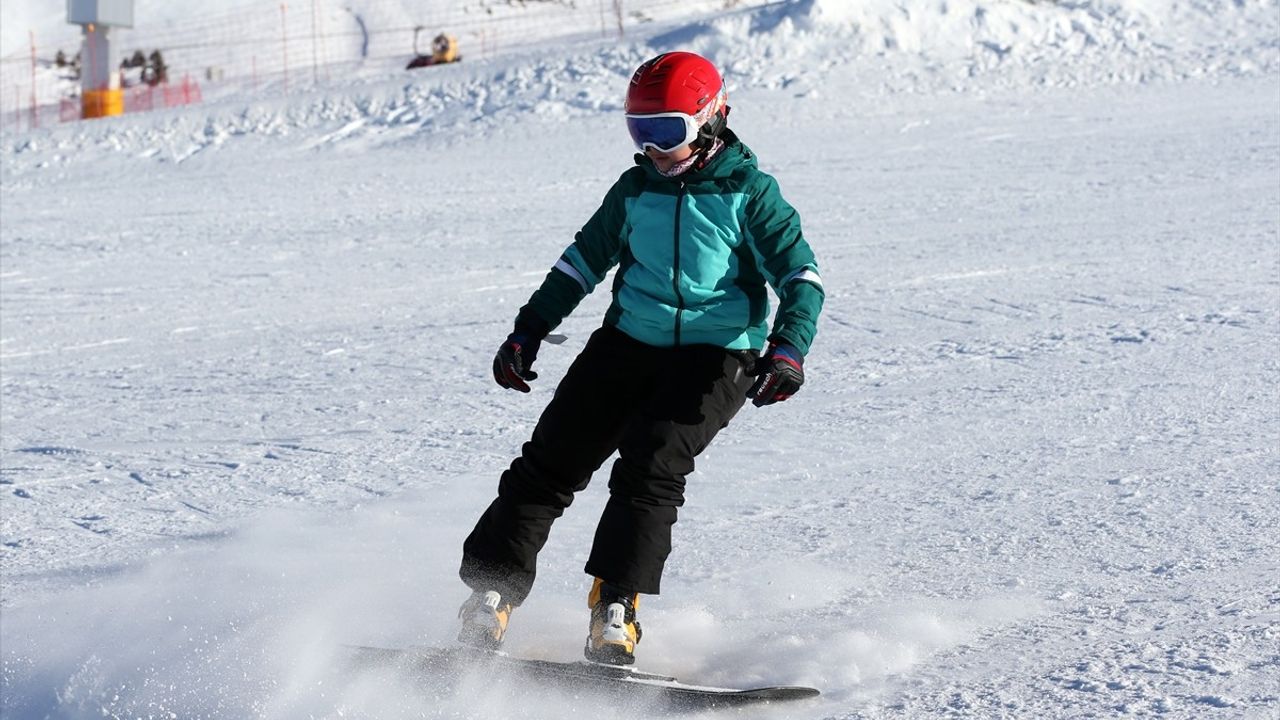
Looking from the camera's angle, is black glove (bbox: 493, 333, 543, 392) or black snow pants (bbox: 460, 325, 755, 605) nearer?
black snow pants (bbox: 460, 325, 755, 605)

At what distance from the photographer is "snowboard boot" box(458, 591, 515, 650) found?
11.0ft

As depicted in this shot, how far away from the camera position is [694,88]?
127 inches

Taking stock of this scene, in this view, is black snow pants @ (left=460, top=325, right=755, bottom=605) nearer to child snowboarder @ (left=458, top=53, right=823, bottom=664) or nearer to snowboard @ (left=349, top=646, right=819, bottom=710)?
child snowboarder @ (left=458, top=53, right=823, bottom=664)

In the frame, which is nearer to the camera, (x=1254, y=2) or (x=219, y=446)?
(x=219, y=446)

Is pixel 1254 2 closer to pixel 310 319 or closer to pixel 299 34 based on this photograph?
pixel 310 319

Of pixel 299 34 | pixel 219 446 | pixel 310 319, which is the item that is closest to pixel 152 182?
pixel 310 319

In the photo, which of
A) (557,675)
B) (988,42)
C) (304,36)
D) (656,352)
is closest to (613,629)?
(557,675)

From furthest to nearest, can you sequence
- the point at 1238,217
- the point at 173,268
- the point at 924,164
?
the point at 924,164, the point at 173,268, the point at 1238,217

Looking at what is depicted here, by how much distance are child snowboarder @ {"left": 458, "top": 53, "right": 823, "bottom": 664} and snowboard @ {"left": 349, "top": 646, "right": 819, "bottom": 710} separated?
0.11 m

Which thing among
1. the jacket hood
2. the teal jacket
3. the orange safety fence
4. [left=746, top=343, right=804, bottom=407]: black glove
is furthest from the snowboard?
the orange safety fence

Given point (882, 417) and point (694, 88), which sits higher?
point (694, 88)

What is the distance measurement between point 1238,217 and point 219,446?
6869 millimetres

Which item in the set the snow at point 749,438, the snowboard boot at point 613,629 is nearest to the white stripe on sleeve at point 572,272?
the snowboard boot at point 613,629

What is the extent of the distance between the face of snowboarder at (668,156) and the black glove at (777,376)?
516 millimetres
